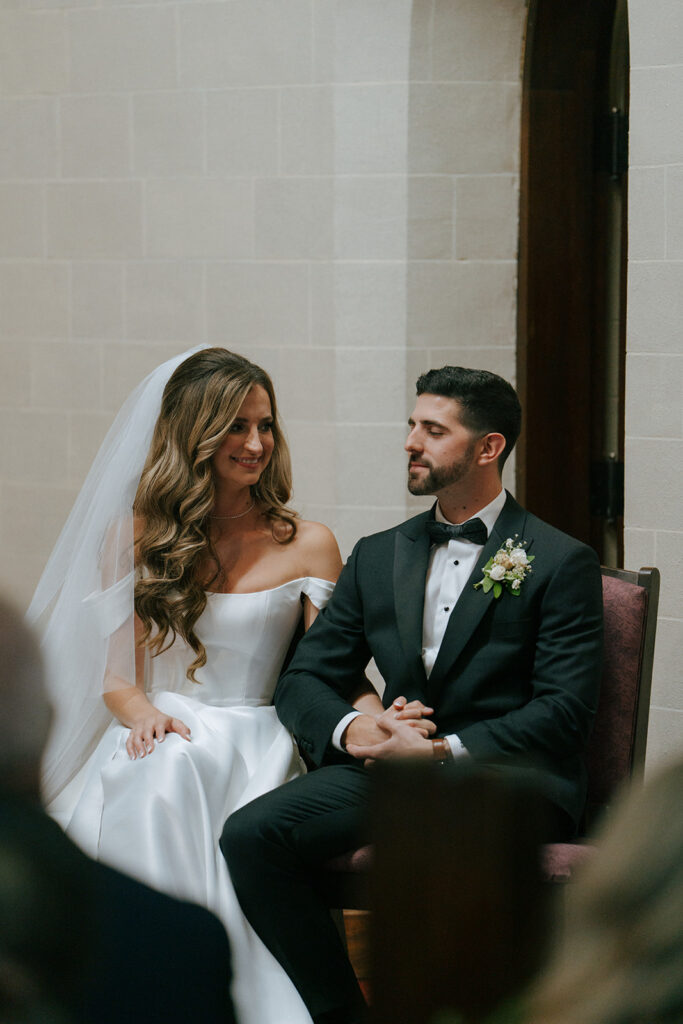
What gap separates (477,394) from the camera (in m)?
2.41

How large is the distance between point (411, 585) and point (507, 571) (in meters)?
0.23

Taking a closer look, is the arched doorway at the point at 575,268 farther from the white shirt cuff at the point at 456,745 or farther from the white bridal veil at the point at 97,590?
the white shirt cuff at the point at 456,745

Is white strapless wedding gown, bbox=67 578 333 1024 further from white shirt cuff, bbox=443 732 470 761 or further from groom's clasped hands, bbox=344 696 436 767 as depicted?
white shirt cuff, bbox=443 732 470 761

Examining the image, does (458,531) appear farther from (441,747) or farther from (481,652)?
(441,747)

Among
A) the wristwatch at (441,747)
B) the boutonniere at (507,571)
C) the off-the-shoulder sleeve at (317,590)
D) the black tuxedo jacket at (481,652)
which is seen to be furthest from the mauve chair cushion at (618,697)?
the off-the-shoulder sleeve at (317,590)

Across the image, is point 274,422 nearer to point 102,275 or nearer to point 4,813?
point 102,275

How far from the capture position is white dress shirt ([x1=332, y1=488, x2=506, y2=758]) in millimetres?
2404

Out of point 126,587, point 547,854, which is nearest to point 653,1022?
point 547,854

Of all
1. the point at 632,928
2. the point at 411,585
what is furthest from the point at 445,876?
Result: the point at 411,585

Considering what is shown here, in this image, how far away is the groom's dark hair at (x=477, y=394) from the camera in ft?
7.88

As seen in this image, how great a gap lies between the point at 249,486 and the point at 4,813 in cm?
215

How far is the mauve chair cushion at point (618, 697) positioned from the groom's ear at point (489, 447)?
395 mm

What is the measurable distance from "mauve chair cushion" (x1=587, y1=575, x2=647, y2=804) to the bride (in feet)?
2.13

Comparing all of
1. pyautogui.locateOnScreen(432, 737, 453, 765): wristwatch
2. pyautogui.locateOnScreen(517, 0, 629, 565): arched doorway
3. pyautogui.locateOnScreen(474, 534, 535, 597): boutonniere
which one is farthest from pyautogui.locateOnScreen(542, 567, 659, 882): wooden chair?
pyautogui.locateOnScreen(517, 0, 629, 565): arched doorway
